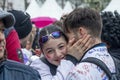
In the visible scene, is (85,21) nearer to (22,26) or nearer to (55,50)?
(55,50)

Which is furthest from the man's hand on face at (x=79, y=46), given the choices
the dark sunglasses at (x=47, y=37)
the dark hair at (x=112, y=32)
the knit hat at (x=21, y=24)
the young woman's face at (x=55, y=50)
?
the knit hat at (x=21, y=24)

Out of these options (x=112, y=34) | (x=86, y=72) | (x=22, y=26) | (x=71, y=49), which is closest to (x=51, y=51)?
(x=71, y=49)

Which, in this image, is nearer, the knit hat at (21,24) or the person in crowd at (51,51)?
the person in crowd at (51,51)

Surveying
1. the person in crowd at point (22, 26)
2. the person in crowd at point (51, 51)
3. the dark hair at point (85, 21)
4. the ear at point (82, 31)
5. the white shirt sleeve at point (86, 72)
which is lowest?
the person in crowd at point (22, 26)

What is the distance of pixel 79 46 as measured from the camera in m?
4.01

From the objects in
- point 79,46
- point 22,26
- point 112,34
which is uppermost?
point 79,46

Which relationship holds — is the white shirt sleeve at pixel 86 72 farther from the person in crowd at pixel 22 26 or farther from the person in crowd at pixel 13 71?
the person in crowd at pixel 22 26

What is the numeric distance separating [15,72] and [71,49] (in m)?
0.58

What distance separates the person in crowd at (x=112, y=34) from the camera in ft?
15.0

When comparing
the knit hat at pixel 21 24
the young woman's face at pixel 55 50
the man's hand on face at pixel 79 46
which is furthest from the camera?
the knit hat at pixel 21 24

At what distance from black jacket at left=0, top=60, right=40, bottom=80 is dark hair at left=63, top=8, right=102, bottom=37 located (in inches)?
20.7

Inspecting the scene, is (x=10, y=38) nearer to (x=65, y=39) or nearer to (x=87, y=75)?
(x=65, y=39)

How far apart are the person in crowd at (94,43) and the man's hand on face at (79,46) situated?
0.10 ft

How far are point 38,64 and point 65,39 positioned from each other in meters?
0.34
